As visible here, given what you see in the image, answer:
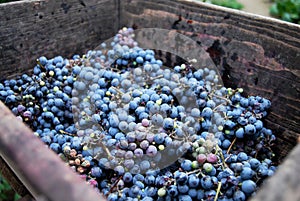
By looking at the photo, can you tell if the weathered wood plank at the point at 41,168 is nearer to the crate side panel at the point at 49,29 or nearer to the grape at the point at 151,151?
the grape at the point at 151,151

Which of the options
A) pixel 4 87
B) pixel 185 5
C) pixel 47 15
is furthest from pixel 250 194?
pixel 47 15

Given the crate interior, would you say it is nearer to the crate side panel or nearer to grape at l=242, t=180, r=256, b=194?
the crate side panel

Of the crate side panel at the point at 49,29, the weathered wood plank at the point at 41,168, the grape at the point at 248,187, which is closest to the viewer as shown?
the weathered wood plank at the point at 41,168

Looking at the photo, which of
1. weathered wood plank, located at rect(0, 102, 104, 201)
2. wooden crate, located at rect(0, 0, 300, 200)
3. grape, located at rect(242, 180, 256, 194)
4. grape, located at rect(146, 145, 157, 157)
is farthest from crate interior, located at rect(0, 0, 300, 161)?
weathered wood plank, located at rect(0, 102, 104, 201)

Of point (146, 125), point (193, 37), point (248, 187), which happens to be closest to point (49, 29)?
point (193, 37)

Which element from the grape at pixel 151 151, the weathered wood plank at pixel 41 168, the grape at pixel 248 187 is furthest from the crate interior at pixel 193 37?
the weathered wood plank at pixel 41 168

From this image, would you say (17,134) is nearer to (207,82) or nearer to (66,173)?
(66,173)

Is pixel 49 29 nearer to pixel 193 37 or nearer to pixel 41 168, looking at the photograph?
pixel 193 37
